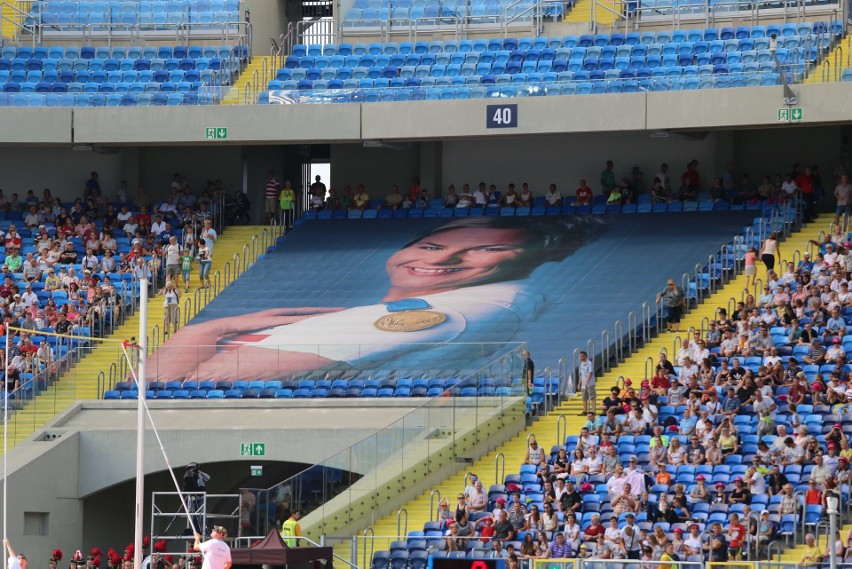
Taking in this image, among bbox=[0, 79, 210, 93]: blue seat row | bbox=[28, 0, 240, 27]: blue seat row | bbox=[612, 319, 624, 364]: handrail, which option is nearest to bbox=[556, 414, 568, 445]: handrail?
bbox=[612, 319, 624, 364]: handrail

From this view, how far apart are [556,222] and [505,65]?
3642 millimetres

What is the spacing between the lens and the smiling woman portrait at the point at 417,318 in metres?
30.8

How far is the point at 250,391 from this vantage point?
100ft

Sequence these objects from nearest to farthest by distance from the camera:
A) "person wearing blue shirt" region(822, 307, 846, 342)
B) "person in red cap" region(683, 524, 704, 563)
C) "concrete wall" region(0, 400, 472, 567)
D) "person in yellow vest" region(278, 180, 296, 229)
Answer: "person in red cap" region(683, 524, 704, 563)
"person wearing blue shirt" region(822, 307, 846, 342)
"concrete wall" region(0, 400, 472, 567)
"person in yellow vest" region(278, 180, 296, 229)

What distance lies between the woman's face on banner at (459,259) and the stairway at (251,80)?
4855 millimetres

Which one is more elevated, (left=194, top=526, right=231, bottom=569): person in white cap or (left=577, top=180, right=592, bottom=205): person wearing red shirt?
(left=577, top=180, right=592, bottom=205): person wearing red shirt

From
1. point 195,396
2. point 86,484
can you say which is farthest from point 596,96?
point 86,484

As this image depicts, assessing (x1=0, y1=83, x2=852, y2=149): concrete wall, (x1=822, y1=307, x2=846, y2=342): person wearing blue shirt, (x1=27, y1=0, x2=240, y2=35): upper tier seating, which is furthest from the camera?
(x1=27, y1=0, x2=240, y2=35): upper tier seating

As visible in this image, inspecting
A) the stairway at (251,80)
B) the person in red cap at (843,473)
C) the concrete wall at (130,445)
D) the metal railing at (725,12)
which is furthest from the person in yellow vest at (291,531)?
the metal railing at (725,12)

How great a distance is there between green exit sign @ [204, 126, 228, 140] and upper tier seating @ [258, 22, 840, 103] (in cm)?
108

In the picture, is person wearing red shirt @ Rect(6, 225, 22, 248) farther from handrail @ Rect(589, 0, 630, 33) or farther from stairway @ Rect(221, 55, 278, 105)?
handrail @ Rect(589, 0, 630, 33)

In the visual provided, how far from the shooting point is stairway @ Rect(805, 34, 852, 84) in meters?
33.5

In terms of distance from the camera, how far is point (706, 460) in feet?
79.7

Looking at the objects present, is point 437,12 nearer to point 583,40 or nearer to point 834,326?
point 583,40
